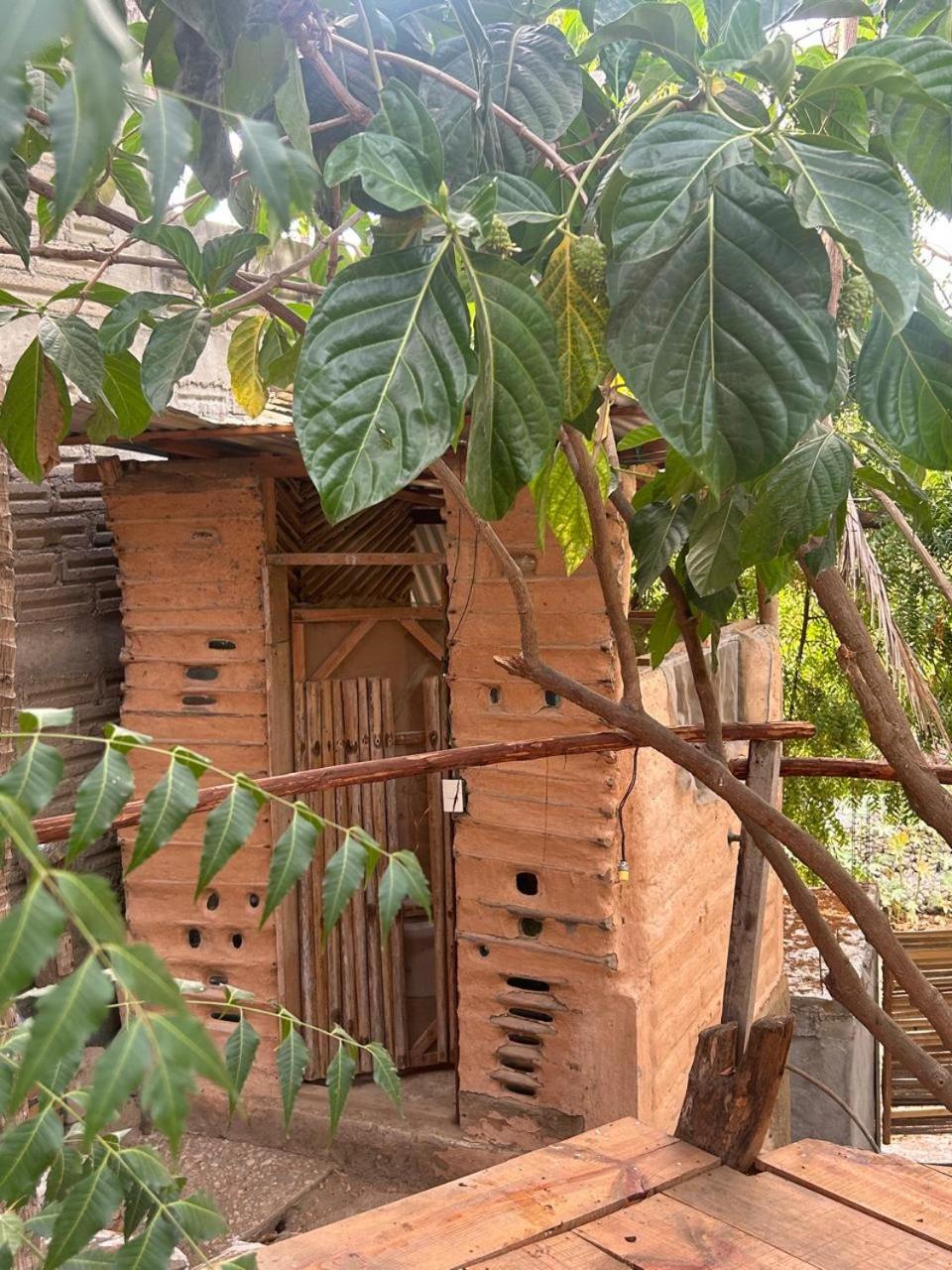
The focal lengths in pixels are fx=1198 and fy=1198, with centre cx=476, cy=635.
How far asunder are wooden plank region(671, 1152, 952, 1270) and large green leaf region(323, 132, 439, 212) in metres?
1.40

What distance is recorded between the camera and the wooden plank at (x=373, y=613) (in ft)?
16.3

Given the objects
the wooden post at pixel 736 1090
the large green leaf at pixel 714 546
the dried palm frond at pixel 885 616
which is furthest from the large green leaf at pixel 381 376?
the dried palm frond at pixel 885 616

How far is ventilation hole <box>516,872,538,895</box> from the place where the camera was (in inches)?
169

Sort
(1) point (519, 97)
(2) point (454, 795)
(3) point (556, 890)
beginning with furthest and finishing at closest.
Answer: (2) point (454, 795), (3) point (556, 890), (1) point (519, 97)

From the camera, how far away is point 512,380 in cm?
96

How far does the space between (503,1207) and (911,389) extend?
48.7 inches

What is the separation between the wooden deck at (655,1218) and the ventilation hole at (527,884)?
243cm

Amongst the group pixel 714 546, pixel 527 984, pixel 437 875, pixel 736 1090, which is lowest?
pixel 527 984

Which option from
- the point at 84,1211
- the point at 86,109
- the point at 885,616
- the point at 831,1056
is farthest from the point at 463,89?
the point at 831,1056

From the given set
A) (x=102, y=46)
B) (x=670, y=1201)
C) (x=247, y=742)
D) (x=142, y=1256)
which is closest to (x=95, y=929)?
(x=102, y=46)

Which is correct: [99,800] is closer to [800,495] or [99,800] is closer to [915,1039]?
[800,495]

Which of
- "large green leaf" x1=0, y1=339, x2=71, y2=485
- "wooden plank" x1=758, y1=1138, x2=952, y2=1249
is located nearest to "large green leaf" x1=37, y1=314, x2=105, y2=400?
"large green leaf" x1=0, y1=339, x2=71, y2=485

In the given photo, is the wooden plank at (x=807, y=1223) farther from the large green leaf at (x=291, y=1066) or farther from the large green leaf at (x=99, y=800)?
the large green leaf at (x=99, y=800)

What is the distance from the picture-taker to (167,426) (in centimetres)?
405
